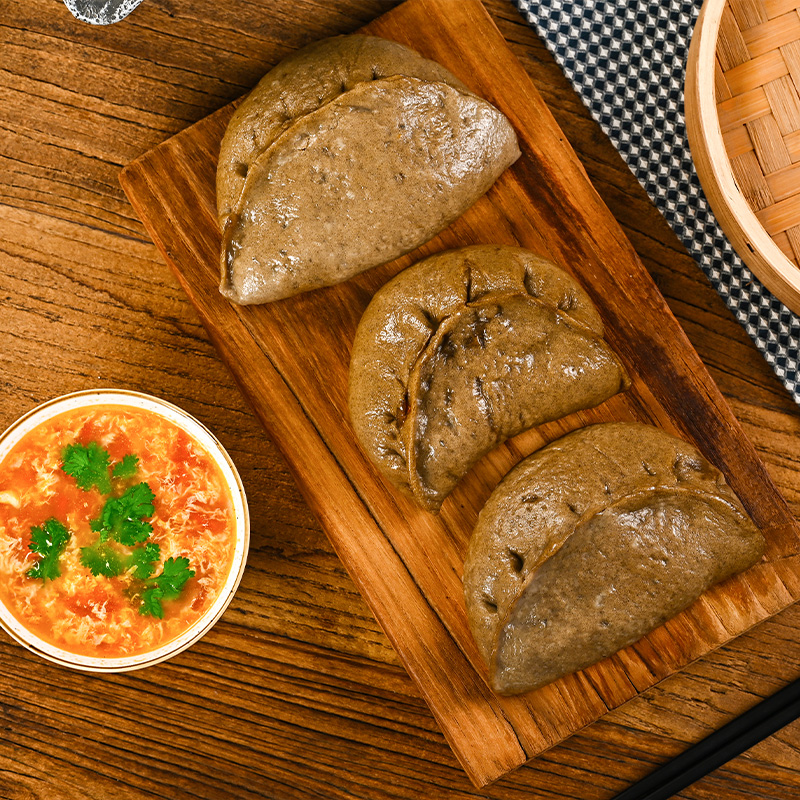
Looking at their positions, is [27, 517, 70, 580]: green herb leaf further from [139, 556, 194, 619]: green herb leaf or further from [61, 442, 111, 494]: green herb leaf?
[139, 556, 194, 619]: green herb leaf

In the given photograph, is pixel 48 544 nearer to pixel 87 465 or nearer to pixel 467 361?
pixel 87 465

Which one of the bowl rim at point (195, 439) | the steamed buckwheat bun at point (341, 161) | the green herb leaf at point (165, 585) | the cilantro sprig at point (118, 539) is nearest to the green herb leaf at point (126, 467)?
the cilantro sprig at point (118, 539)

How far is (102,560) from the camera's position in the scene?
1.84 m

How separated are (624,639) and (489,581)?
0.41m

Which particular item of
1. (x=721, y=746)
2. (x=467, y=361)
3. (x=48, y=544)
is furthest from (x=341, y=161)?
(x=721, y=746)

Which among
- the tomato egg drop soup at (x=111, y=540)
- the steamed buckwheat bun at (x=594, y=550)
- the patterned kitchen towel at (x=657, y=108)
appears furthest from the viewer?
the patterned kitchen towel at (x=657, y=108)

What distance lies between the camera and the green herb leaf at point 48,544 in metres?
1.83

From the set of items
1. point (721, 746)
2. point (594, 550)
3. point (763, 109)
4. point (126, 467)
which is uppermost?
point (763, 109)

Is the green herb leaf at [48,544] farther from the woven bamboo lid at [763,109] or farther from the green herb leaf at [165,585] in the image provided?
the woven bamboo lid at [763,109]

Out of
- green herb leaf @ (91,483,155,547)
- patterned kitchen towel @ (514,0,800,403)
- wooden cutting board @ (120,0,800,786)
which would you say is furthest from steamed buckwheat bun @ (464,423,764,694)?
green herb leaf @ (91,483,155,547)

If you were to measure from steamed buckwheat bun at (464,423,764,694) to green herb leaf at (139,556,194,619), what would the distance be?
2.51 feet

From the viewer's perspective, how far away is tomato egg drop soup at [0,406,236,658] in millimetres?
1851

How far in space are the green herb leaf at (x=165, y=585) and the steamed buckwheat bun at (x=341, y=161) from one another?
2.43ft

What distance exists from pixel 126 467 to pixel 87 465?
3.9 inches
